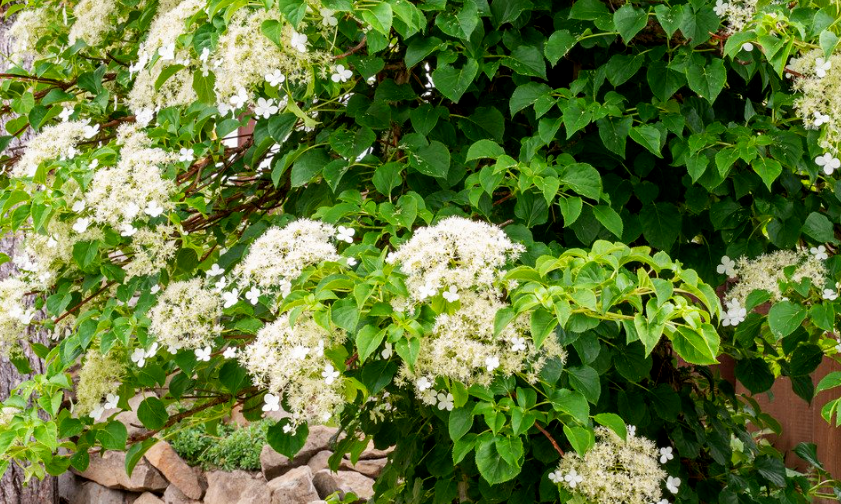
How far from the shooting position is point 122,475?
490 centimetres

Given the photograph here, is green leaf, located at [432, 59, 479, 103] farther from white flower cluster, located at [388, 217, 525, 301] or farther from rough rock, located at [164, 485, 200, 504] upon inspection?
rough rock, located at [164, 485, 200, 504]

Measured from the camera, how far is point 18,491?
4199 millimetres

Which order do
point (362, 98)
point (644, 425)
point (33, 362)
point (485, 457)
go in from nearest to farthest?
point (485, 457) → point (362, 98) → point (644, 425) → point (33, 362)

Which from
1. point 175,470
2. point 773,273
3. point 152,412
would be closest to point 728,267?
point 773,273

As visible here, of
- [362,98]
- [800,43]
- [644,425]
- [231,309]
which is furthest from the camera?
[644,425]

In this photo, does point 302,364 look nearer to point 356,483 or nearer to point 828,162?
point 828,162

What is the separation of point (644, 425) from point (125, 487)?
355 centimetres

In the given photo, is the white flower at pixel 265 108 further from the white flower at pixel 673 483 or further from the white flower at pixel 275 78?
the white flower at pixel 673 483

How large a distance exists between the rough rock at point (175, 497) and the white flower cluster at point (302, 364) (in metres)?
3.51

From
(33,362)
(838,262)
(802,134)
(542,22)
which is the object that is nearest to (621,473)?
(838,262)

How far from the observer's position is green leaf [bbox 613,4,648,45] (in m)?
1.81

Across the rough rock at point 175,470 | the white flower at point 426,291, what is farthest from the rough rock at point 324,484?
the white flower at point 426,291

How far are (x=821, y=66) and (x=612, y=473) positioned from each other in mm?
920

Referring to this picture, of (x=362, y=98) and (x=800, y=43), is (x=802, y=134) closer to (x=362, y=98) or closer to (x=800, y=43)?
(x=800, y=43)
